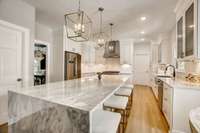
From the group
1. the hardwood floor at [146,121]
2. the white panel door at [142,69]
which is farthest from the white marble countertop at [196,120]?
the white panel door at [142,69]

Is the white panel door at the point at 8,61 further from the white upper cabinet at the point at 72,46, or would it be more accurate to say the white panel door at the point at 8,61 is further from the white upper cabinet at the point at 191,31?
the white upper cabinet at the point at 191,31

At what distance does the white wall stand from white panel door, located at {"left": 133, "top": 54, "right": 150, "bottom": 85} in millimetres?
6676

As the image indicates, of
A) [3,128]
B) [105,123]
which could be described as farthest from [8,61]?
[105,123]

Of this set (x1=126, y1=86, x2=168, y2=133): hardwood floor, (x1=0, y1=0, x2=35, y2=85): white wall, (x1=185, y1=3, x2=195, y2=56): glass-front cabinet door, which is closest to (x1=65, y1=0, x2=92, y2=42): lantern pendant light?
(x1=0, y1=0, x2=35, y2=85): white wall

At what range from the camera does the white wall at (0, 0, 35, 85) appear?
8.14 ft

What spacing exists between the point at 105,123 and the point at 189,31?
229 cm

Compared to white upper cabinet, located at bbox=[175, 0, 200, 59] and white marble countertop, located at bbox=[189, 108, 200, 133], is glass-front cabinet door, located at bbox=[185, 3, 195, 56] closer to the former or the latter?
white upper cabinet, located at bbox=[175, 0, 200, 59]

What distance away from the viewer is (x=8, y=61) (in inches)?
104

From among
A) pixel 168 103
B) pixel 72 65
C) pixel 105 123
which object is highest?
pixel 72 65

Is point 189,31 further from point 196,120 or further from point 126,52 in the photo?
point 126,52

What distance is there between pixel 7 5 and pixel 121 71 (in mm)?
5492

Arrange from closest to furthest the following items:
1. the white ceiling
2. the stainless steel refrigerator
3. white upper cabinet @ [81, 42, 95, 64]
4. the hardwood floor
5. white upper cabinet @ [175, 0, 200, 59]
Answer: white upper cabinet @ [175, 0, 200, 59], the hardwood floor, the white ceiling, the stainless steel refrigerator, white upper cabinet @ [81, 42, 95, 64]

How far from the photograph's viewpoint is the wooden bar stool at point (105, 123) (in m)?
1.22

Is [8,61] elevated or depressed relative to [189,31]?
depressed
